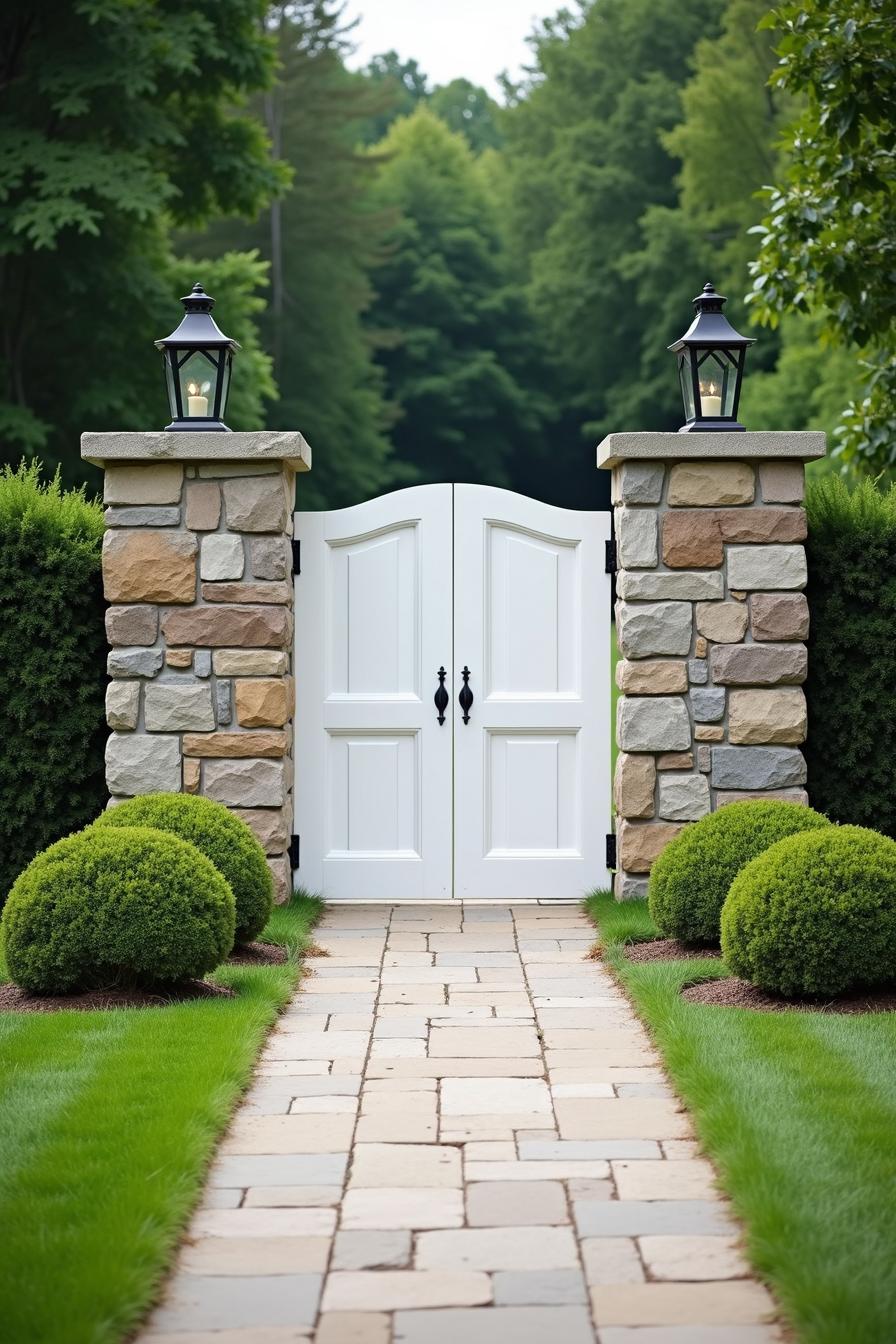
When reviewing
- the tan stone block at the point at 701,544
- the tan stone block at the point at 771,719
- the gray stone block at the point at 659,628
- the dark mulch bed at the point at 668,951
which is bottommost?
the dark mulch bed at the point at 668,951

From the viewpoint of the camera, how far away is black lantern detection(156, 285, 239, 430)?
287 inches

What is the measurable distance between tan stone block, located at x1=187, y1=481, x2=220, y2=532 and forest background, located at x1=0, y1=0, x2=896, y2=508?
324 cm

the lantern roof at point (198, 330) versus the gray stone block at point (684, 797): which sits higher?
the lantern roof at point (198, 330)

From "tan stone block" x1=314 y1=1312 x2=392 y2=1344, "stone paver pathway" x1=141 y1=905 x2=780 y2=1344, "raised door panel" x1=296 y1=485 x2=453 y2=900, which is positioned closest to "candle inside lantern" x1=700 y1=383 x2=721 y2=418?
"raised door panel" x1=296 y1=485 x2=453 y2=900

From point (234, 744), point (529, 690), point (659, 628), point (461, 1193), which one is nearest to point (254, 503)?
point (234, 744)

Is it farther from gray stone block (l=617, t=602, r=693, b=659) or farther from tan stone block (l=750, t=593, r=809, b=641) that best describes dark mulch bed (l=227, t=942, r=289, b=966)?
tan stone block (l=750, t=593, r=809, b=641)

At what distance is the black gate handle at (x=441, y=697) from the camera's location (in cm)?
751

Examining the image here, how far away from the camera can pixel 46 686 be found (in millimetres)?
7340

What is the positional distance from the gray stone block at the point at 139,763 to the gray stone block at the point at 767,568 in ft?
8.69

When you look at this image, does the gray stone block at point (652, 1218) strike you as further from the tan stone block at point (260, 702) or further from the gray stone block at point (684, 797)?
the tan stone block at point (260, 702)

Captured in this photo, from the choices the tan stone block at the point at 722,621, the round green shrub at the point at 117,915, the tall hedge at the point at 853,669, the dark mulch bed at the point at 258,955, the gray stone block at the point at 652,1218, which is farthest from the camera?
the tall hedge at the point at 853,669

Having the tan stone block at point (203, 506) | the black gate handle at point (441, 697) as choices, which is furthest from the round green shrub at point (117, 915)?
the black gate handle at point (441, 697)

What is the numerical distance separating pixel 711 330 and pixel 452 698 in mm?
2075

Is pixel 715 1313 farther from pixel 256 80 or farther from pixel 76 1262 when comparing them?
pixel 256 80
